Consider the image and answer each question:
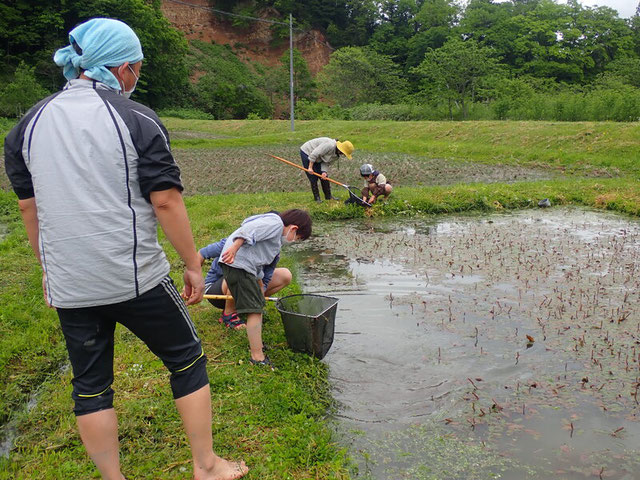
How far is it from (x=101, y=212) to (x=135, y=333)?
0.55 m

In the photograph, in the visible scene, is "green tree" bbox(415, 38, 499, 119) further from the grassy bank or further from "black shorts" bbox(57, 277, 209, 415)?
"black shorts" bbox(57, 277, 209, 415)

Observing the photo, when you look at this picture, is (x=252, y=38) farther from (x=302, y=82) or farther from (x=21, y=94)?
(x=21, y=94)

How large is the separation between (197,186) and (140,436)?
395 inches

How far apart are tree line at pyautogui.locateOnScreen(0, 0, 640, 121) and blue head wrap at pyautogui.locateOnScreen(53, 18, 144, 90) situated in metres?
26.0

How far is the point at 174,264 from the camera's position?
19.8 ft

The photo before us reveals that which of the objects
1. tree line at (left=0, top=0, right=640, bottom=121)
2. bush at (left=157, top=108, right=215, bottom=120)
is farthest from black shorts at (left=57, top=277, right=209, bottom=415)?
bush at (left=157, top=108, right=215, bottom=120)

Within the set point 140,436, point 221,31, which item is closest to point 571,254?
point 140,436

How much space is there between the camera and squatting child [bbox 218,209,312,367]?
3.69 metres

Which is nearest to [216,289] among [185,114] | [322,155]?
[322,155]

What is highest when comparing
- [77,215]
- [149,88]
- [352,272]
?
[149,88]

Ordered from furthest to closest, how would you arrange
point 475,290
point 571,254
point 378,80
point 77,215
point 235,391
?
point 378,80 → point 571,254 → point 475,290 → point 235,391 → point 77,215

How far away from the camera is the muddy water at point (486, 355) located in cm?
292

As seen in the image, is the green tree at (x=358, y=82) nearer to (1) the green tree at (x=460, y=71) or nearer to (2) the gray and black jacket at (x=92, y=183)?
(1) the green tree at (x=460, y=71)

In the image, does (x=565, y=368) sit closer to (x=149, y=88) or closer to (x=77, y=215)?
(x=77, y=215)
